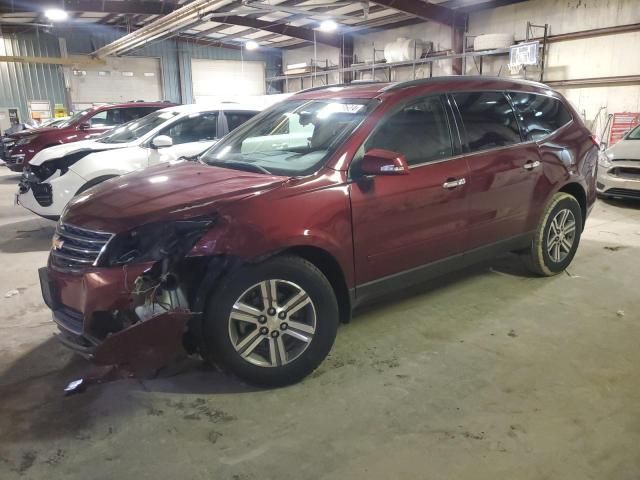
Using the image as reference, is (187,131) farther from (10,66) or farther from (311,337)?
(10,66)

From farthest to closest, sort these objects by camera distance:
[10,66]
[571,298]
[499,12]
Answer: [10,66] → [499,12] → [571,298]

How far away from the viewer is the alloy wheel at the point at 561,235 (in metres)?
4.07

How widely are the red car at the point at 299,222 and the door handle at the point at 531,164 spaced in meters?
0.01

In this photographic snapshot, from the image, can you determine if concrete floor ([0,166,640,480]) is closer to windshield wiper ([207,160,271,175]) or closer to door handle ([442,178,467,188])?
door handle ([442,178,467,188])

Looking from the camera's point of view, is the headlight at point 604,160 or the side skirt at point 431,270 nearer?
the side skirt at point 431,270

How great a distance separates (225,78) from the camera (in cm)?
1986

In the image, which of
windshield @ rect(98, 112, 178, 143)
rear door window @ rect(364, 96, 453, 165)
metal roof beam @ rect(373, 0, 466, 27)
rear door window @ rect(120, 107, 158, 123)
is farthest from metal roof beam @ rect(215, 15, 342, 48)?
rear door window @ rect(364, 96, 453, 165)

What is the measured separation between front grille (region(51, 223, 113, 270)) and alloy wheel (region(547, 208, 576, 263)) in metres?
3.37

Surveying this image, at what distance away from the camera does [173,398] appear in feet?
8.47

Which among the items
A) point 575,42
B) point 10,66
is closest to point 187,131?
point 575,42

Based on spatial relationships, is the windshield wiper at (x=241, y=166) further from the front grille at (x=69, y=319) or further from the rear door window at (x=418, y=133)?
the front grille at (x=69, y=319)

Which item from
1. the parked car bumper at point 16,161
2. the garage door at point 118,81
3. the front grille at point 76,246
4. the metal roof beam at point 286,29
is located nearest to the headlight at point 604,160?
the front grille at point 76,246

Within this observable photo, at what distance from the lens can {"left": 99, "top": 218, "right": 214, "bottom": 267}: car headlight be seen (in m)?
2.30

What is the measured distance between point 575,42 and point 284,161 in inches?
372
